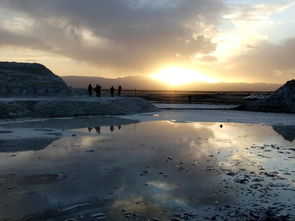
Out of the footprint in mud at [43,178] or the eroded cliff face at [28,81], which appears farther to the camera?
the eroded cliff face at [28,81]

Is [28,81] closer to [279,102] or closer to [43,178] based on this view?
[279,102]

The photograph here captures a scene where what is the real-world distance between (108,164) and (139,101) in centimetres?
3171

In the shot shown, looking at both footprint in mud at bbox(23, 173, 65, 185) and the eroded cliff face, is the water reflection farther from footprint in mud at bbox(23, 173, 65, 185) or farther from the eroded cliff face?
the eroded cliff face

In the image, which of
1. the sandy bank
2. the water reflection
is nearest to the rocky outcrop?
the sandy bank

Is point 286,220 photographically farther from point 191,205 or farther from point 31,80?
point 31,80

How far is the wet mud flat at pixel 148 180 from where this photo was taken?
857cm

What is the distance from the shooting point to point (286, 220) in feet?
26.6

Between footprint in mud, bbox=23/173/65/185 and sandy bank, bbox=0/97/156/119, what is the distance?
63.3 feet

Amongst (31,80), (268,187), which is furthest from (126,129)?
(31,80)

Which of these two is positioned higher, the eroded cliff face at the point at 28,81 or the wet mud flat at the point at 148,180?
the eroded cliff face at the point at 28,81

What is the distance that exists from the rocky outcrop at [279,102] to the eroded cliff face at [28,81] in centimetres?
2555

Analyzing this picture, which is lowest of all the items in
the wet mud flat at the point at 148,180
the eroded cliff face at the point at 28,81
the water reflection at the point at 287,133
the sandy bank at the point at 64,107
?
the water reflection at the point at 287,133

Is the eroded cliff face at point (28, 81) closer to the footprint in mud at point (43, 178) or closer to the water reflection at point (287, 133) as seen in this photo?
the water reflection at point (287, 133)

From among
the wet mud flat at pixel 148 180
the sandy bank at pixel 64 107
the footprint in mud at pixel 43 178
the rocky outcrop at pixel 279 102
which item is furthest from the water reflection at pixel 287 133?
the rocky outcrop at pixel 279 102
